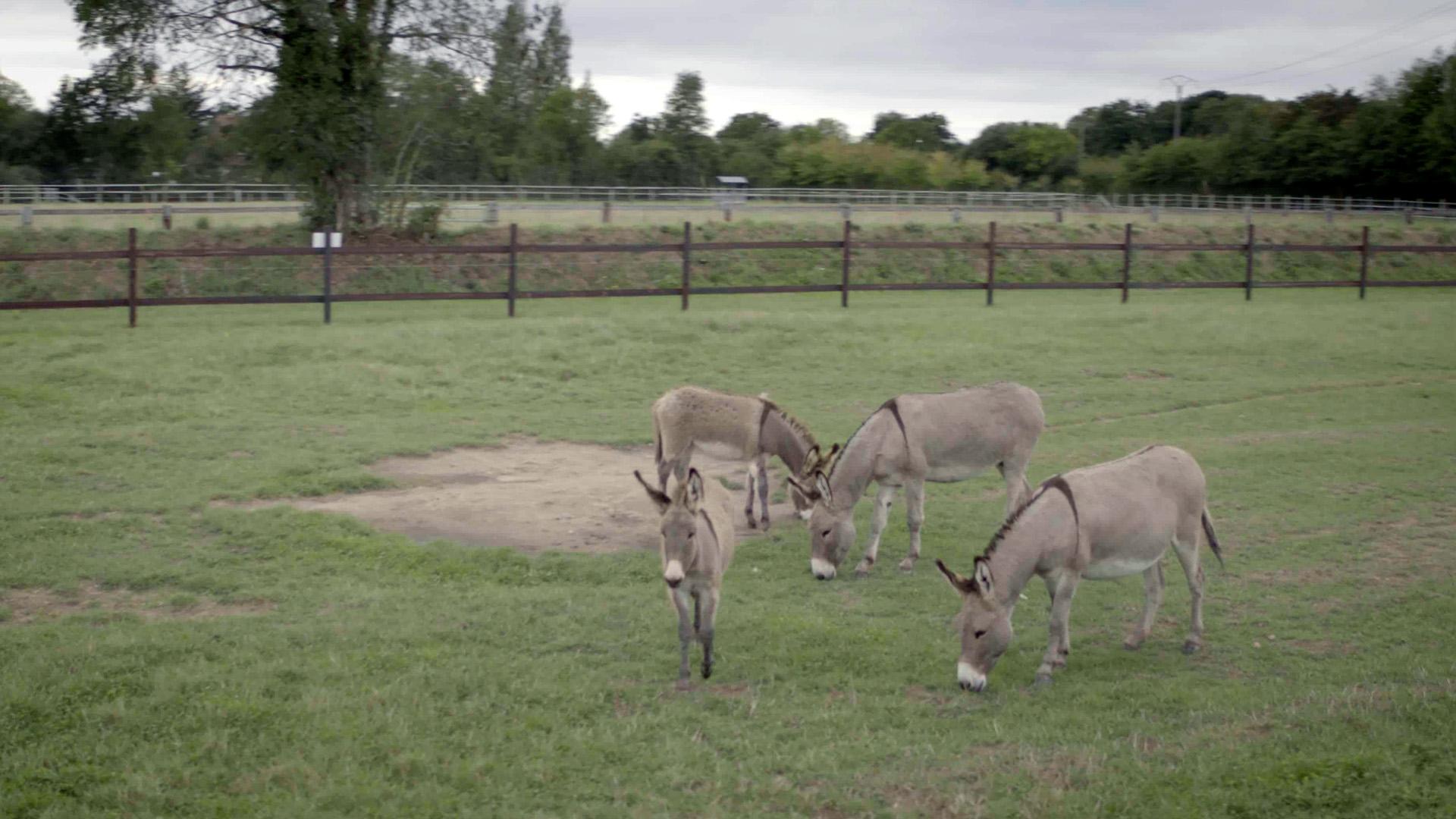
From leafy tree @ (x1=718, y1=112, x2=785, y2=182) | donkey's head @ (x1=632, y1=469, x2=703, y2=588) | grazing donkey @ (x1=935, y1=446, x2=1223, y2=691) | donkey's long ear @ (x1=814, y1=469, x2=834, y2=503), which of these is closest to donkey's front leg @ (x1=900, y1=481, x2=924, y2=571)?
donkey's long ear @ (x1=814, y1=469, x2=834, y2=503)

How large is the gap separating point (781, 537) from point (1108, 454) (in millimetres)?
5411

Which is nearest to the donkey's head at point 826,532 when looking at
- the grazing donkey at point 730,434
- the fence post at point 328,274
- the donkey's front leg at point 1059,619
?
the grazing donkey at point 730,434

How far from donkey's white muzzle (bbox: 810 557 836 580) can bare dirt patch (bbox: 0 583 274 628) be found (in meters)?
4.37

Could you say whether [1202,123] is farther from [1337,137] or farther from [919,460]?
[919,460]

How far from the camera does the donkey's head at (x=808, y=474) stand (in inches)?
412

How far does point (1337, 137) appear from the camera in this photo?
7488 centimetres

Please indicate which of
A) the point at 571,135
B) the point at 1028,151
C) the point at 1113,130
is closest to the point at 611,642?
the point at 571,135

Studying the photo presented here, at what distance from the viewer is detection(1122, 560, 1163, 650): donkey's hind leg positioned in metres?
8.62

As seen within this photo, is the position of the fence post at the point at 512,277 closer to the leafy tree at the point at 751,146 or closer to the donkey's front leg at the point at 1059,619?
the donkey's front leg at the point at 1059,619

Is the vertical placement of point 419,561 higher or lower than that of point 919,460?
lower

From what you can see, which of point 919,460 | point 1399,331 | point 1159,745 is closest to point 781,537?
point 919,460

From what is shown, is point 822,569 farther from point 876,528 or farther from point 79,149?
point 79,149

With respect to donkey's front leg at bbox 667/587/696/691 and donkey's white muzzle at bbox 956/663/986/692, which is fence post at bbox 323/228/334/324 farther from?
donkey's white muzzle at bbox 956/663/986/692

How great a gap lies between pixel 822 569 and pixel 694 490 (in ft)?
8.92
